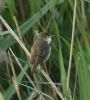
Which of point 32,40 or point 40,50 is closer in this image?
point 40,50

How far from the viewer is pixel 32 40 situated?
234 centimetres

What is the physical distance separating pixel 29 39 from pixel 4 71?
0.26 metres

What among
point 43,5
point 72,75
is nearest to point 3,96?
point 72,75

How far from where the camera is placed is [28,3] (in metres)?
2.39

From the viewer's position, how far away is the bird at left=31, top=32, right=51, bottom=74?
2.04 meters

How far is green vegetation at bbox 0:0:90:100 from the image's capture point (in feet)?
6.47

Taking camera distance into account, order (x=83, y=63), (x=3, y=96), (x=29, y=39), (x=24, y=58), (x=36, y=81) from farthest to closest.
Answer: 1. (x=29, y=39)
2. (x=24, y=58)
3. (x=36, y=81)
4. (x=3, y=96)
5. (x=83, y=63)

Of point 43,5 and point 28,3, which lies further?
point 28,3

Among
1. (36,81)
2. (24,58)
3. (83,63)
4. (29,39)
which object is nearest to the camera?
(83,63)

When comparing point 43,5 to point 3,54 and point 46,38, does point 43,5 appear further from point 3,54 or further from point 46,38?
point 3,54

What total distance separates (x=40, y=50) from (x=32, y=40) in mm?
236

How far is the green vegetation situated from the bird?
0.10 feet

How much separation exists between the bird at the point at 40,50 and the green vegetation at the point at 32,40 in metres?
0.03

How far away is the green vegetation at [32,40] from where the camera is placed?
1.97m
